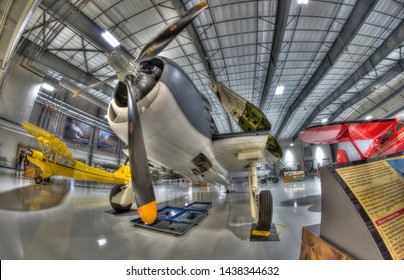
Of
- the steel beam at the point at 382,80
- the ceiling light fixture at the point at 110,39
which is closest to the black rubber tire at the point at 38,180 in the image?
the ceiling light fixture at the point at 110,39

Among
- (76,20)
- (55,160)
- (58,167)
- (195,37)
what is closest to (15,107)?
(55,160)

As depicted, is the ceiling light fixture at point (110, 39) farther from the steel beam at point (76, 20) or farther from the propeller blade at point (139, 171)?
the propeller blade at point (139, 171)

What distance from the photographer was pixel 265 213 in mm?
2408

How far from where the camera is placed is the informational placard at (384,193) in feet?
3.01

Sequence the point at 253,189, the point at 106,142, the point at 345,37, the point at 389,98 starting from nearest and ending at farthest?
the point at 253,189 < the point at 345,37 < the point at 389,98 < the point at 106,142

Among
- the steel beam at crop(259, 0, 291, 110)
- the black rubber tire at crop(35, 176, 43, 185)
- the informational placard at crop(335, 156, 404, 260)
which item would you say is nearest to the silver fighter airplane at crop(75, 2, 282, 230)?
the informational placard at crop(335, 156, 404, 260)

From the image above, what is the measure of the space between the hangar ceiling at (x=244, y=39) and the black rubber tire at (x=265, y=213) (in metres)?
7.66

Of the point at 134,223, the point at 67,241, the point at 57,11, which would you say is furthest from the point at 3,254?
the point at 57,11

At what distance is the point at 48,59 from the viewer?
925cm

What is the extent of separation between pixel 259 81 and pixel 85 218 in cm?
1347

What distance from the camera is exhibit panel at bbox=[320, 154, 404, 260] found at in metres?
0.90

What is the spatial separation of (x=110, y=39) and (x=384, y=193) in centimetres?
998

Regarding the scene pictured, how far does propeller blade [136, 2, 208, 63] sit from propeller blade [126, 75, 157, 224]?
0.65 meters

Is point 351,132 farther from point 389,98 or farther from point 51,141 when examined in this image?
point 389,98
